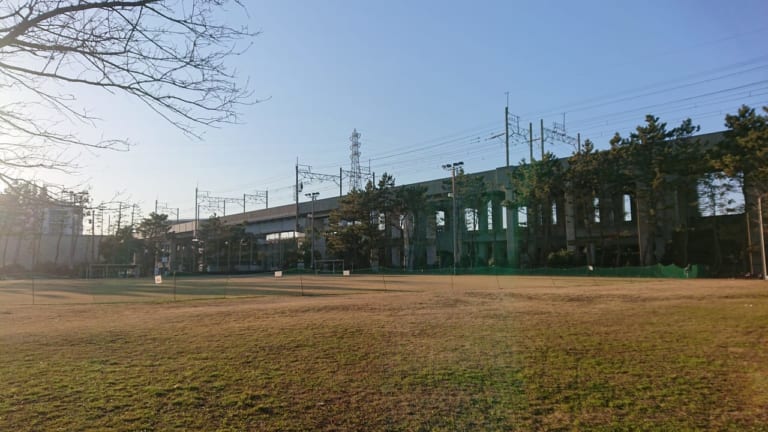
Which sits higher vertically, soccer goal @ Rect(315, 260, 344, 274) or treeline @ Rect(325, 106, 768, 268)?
treeline @ Rect(325, 106, 768, 268)

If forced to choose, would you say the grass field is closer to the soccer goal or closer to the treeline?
the treeline

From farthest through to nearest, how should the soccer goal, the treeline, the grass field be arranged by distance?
the soccer goal → the treeline → the grass field

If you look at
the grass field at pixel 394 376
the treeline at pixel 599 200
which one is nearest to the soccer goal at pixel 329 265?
the treeline at pixel 599 200

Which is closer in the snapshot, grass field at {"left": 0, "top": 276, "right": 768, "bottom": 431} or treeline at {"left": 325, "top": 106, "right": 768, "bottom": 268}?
grass field at {"left": 0, "top": 276, "right": 768, "bottom": 431}

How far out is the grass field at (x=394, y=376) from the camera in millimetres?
5789

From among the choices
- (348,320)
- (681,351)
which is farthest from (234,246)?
(681,351)

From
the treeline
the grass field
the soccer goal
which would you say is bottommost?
the grass field

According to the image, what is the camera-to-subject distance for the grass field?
5789 mm

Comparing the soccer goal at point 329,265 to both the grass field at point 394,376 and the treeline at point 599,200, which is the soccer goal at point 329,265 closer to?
the treeline at point 599,200

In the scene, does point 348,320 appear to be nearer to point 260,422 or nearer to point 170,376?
point 170,376

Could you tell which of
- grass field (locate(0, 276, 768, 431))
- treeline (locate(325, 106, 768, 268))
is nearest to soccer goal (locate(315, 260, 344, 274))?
treeline (locate(325, 106, 768, 268))

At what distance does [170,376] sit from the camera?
7.44 metres

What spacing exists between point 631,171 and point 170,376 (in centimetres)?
5108

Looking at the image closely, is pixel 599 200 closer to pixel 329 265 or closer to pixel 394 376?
pixel 329 265
